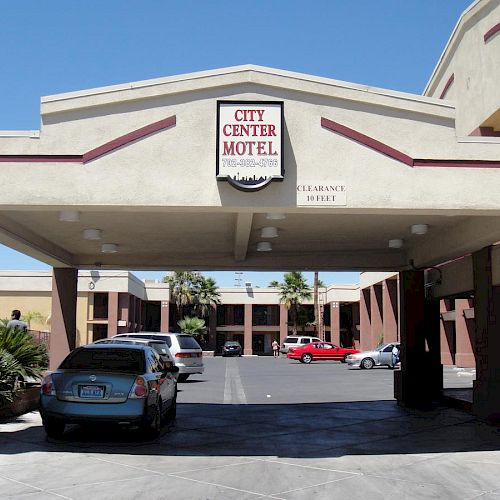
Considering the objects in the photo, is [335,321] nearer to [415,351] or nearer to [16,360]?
[415,351]

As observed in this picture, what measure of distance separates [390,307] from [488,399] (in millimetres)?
30729

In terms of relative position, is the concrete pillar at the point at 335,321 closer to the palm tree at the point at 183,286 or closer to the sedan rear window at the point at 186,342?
the palm tree at the point at 183,286

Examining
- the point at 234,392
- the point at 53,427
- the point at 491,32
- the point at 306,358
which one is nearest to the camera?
the point at 53,427

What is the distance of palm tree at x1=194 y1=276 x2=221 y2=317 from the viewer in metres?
66.5

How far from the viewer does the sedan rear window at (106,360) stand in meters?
11.2

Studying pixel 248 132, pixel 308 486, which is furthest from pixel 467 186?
pixel 308 486

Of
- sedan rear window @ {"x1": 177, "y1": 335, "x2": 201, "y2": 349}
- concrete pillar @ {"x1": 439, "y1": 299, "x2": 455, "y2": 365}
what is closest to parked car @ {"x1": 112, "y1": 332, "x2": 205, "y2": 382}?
sedan rear window @ {"x1": 177, "y1": 335, "x2": 201, "y2": 349}

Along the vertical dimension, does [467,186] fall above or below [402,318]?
above

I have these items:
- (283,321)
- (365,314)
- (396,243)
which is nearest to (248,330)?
(283,321)

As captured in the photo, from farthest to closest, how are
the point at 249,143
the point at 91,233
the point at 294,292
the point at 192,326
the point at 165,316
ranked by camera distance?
the point at 294,292, the point at 165,316, the point at 192,326, the point at 91,233, the point at 249,143

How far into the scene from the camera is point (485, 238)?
12164 mm

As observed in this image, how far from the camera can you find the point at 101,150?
1008cm

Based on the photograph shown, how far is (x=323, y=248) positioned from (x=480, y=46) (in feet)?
26.5

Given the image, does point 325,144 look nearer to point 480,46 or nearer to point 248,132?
point 248,132
